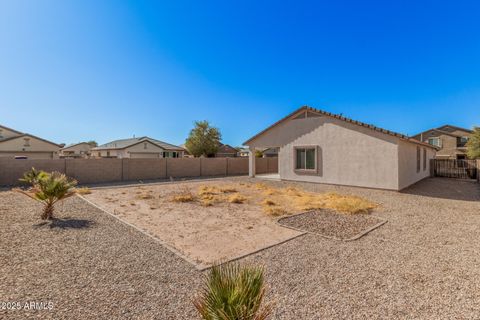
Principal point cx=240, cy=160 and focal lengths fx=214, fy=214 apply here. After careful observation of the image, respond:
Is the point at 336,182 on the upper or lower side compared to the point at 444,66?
lower

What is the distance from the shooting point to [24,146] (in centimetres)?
3020

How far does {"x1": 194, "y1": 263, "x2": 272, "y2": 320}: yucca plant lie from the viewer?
1.66 metres

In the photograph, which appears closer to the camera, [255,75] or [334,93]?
[255,75]

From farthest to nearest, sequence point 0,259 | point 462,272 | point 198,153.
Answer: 1. point 198,153
2. point 0,259
3. point 462,272

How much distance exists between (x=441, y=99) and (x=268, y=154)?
94.4ft

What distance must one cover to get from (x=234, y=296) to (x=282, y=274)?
2.21 meters

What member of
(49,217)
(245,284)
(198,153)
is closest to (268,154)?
(198,153)

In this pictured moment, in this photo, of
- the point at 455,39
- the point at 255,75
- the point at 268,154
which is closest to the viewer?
the point at 455,39

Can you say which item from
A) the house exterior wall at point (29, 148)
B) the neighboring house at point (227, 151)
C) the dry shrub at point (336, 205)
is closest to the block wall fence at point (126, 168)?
the dry shrub at point (336, 205)

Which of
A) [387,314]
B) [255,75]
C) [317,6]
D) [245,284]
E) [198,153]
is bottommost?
[387,314]

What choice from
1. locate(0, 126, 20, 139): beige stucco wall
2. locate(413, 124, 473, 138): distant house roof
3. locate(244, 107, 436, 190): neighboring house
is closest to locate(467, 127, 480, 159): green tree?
locate(413, 124, 473, 138): distant house roof

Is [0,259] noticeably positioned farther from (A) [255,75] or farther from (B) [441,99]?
(B) [441,99]

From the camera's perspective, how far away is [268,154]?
47094mm

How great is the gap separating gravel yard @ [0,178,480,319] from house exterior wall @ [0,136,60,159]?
33.6m
